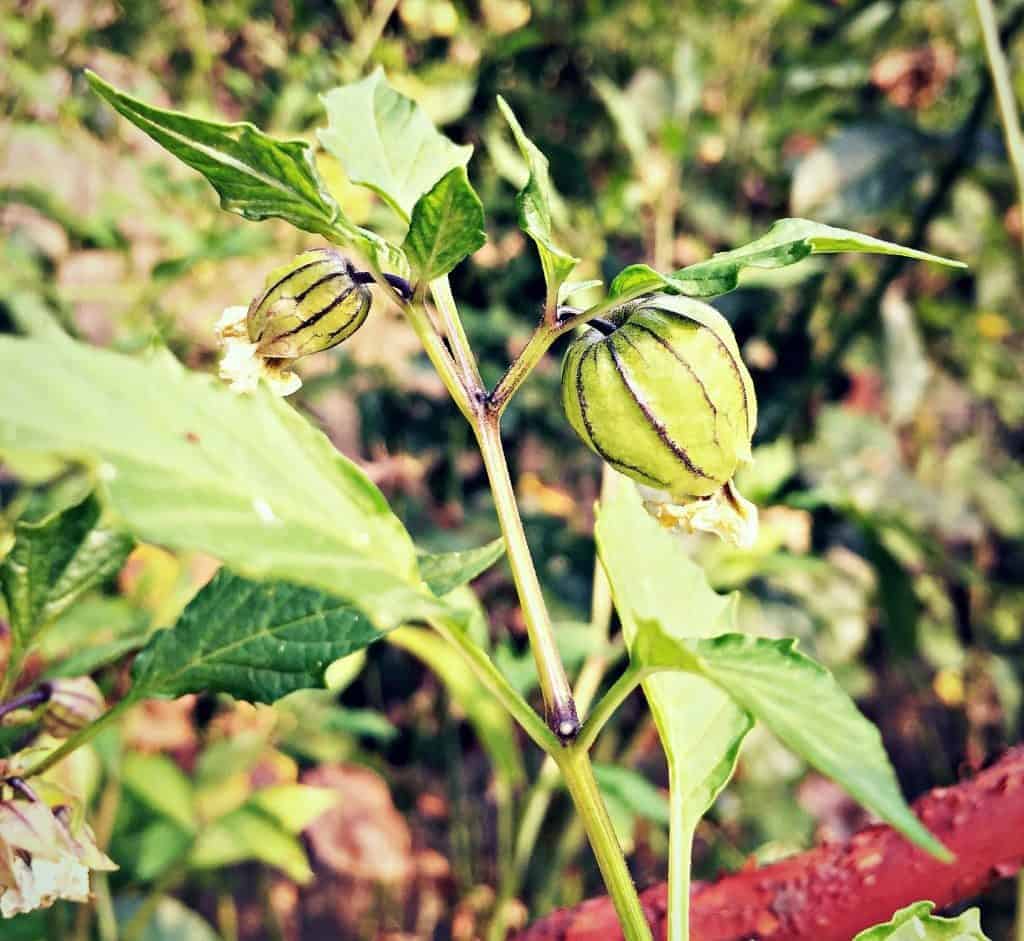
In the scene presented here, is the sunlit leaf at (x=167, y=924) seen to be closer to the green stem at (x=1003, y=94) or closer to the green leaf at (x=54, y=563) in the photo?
the green leaf at (x=54, y=563)

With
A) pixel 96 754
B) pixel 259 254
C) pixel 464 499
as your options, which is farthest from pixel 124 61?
pixel 96 754

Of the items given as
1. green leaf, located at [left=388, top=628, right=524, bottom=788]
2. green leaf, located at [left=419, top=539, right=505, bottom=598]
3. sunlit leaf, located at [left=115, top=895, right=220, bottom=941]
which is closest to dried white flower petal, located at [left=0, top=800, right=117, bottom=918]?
green leaf, located at [left=419, top=539, right=505, bottom=598]

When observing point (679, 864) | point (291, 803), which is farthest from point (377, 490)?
point (291, 803)

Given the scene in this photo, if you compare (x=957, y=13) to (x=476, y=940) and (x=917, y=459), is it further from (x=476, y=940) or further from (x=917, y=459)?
(x=476, y=940)

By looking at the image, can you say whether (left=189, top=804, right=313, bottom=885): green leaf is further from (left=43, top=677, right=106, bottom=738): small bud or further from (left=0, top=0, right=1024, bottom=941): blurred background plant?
(left=43, top=677, right=106, bottom=738): small bud

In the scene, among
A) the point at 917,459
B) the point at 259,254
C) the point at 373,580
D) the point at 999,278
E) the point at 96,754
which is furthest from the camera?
the point at 917,459
